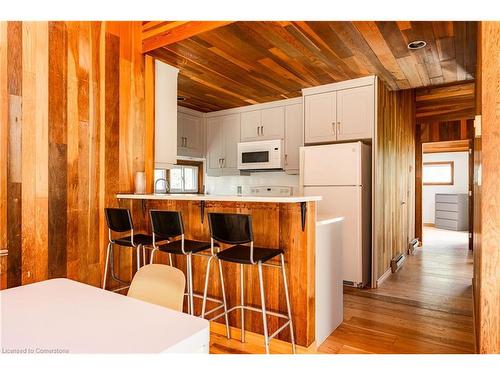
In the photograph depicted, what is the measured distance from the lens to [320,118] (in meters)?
4.10

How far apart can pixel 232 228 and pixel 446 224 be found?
882cm

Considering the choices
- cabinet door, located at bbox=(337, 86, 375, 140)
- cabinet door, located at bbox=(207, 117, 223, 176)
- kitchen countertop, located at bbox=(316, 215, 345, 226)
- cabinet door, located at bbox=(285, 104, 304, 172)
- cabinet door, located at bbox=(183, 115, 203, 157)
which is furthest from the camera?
cabinet door, located at bbox=(207, 117, 223, 176)

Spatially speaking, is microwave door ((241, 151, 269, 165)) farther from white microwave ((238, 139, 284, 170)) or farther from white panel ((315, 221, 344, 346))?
white panel ((315, 221, 344, 346))

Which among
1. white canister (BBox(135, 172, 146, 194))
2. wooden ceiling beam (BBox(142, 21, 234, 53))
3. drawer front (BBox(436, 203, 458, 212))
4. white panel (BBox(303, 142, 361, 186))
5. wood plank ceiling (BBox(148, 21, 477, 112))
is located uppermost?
wooden ceiling beam (BBox(142, 21, 234, 53))

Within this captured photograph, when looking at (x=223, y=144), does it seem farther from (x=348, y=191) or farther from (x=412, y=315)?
(x=412, y=315)

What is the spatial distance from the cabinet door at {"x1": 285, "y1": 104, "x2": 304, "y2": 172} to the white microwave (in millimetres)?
115

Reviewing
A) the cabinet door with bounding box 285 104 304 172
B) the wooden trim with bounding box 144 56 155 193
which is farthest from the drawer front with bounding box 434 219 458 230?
the wooden trim with bounding box 144 56 155 193

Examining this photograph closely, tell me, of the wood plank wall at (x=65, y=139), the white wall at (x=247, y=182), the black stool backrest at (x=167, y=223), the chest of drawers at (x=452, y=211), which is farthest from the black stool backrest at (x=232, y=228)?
the chest of drawers at (x=452, y=211)

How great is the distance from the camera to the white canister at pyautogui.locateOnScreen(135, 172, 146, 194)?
3100mm

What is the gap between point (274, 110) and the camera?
4.88 m

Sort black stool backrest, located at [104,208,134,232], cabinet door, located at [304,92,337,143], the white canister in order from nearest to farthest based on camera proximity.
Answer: black stool backrest, located at [104,208,134,232] < the white canister < cabinet door, located at [304,92,337,143]

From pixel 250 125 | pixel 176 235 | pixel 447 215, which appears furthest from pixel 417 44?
pixel 447 215

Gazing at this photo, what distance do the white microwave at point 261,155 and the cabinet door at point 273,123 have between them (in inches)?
7.5
